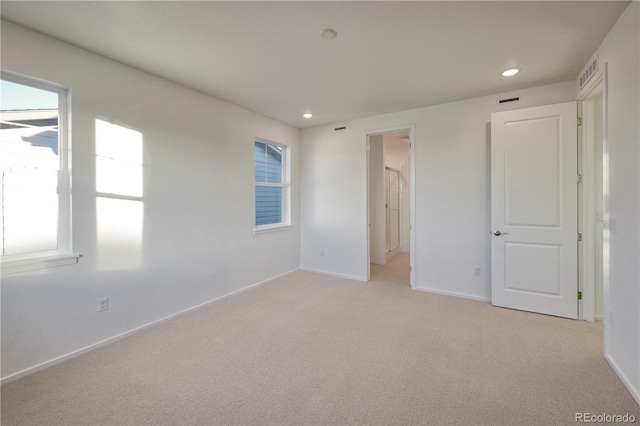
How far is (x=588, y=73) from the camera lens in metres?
2.56

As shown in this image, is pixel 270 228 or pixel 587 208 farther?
pixel 270 228

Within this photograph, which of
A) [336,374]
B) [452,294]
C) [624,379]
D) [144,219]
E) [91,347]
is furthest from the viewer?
[452,294]

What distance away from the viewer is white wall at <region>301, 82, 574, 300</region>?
3467mm

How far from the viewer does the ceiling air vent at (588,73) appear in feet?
7.86

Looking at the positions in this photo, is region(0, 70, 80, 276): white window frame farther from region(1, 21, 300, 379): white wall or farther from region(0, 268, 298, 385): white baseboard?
region(0, 268, 298, 385): white baseboard

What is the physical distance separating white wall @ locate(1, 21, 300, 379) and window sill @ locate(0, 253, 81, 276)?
5 cm

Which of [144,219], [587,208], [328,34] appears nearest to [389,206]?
[587,208]

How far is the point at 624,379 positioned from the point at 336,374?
195 centimetres

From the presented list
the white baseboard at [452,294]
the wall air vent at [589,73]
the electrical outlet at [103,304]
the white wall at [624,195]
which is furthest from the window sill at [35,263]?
the wall air vent at [589,73]

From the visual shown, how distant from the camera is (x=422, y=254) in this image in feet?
12.8

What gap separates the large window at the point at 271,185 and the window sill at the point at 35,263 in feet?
7.26

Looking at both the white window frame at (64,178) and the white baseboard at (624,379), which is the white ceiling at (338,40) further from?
the white baseboard at (624,379)

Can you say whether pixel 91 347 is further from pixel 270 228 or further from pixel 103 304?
pixel 270 228

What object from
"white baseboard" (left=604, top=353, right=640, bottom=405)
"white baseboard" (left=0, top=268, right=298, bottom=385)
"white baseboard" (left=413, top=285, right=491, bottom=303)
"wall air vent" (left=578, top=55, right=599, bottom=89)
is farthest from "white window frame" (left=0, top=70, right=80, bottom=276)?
"wall air vent" (left=578, top=55, right=599, bottom=89)
